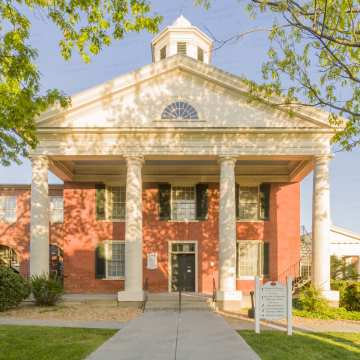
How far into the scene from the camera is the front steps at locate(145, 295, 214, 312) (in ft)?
49.9

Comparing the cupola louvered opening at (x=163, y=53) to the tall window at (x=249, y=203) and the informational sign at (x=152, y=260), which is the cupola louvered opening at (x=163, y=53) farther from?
the informational sign at (x=152, y=260)

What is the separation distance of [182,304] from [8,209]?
42.8 ft

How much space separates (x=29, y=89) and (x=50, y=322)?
7463mm

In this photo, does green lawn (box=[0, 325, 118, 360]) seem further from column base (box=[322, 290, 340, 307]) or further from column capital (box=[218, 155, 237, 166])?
column base (box=[322, 290, 340, 307])

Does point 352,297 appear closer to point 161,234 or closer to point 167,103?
point 161,234

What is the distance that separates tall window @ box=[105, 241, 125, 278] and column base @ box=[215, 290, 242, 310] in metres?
6.41

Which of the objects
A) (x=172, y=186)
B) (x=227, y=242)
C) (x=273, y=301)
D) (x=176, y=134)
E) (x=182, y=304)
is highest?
(x=176, y=134)

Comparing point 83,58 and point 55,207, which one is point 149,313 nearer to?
point 83,58

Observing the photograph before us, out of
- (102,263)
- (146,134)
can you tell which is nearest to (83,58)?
(146,134)

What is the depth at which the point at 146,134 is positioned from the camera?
1673 cm

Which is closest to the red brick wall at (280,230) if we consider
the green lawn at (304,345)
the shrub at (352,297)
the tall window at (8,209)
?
the shrub at (352,297)

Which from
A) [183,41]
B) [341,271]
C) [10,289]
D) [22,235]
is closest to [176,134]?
[10,289]

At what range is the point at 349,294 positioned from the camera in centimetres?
1628

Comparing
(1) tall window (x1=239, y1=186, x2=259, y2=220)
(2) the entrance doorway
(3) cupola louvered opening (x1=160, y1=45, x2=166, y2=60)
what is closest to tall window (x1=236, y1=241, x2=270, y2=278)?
(1) tall window (x1=239, y1=186, x2=259, y2=220)
